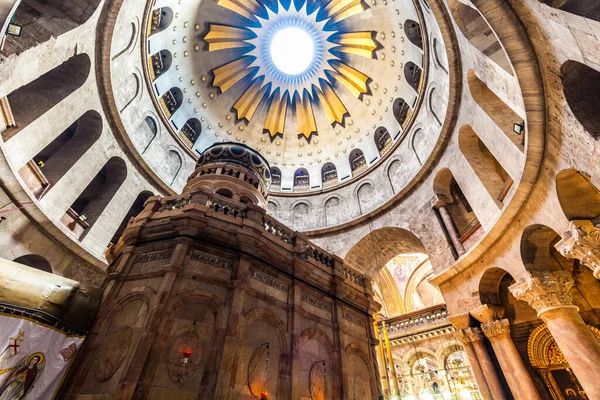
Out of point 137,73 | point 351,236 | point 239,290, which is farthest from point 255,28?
point 239,290

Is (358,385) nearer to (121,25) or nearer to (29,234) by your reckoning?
(29,234)

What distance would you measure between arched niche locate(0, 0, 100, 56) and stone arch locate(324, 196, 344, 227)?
16080 mm

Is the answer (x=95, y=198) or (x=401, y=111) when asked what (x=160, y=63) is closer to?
(x=95, y=198)

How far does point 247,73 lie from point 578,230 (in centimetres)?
2325

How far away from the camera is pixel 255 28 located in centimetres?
2173

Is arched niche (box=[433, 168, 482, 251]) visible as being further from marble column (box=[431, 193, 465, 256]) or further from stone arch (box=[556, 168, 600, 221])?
stone arch (box=[556, 168, 600, 221])

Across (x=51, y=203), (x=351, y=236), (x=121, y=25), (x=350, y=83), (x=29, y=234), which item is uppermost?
(x=350, y=83)

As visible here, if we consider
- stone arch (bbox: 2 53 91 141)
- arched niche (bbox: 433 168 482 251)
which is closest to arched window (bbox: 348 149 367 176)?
arched niche (bbox: 433 168 482 251)

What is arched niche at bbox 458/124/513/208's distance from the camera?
10365 mm

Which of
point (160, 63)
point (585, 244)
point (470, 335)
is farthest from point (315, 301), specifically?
point (160, 63)

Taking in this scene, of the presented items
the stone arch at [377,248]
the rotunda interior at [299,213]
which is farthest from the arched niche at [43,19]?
the stone arch at [377,248]

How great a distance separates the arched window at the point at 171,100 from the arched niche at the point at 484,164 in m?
17.8

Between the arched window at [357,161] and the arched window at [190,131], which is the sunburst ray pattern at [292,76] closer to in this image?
the arched window at [357,161]

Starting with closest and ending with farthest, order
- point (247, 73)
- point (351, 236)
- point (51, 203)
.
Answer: point (51, 203), point (351, 236), point (247, 73)
